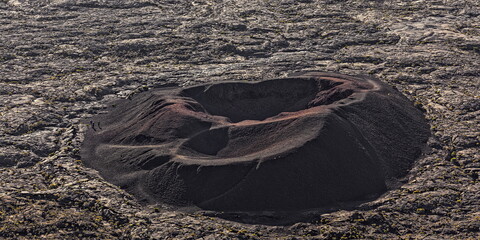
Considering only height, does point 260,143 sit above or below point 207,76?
below

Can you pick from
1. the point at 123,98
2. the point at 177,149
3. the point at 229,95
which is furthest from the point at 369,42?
the point at 177,149

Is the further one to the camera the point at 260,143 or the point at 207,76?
the point at 207,76

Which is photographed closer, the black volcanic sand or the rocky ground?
the rocky ground

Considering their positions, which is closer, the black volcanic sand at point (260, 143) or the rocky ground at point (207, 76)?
the rocky ground at point (207, 76)

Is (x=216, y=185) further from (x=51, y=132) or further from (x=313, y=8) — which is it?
(x=313, y=8)
